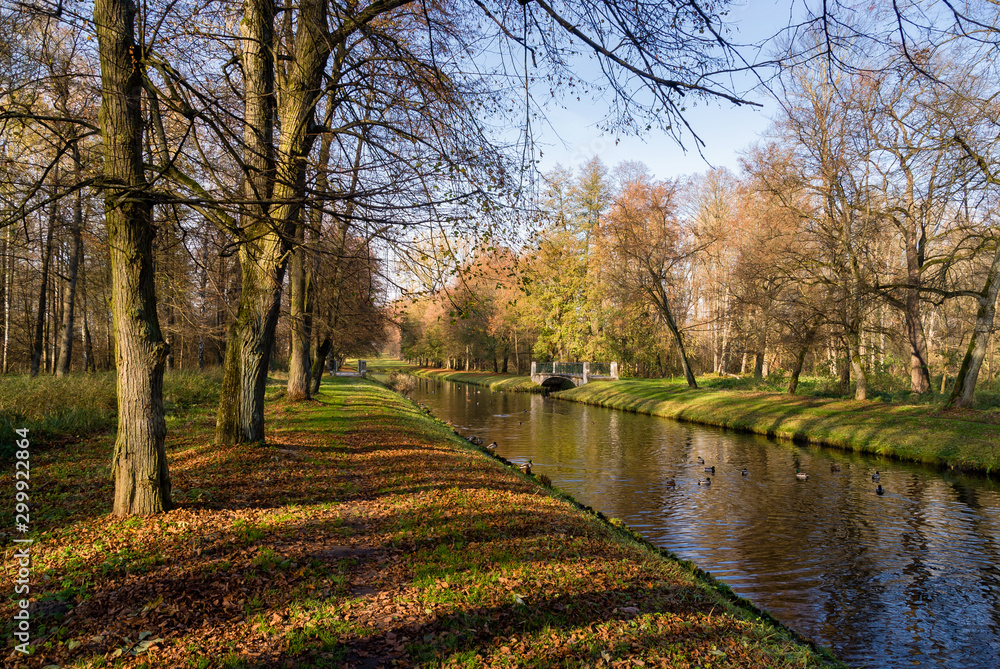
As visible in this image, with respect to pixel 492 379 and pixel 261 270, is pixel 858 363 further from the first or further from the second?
pixel 492 379

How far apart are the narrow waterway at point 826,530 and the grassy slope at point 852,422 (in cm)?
75

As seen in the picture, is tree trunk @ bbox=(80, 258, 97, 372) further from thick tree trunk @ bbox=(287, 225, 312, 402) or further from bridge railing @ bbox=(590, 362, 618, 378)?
bridge railing @ bbox=(590, 362, 618, 378)

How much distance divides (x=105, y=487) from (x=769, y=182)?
23.2 metres

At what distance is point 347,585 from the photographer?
4633mm

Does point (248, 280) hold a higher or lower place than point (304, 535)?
higher

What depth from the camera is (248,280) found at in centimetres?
904

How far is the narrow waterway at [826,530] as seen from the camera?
6.18m

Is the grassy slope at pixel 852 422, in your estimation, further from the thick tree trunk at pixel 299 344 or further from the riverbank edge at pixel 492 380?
the thick tree trunk at pixel 299 344

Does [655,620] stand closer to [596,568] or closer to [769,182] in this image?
[596,568]

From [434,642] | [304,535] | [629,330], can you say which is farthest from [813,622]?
[629,330]

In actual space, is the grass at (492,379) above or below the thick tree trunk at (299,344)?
below

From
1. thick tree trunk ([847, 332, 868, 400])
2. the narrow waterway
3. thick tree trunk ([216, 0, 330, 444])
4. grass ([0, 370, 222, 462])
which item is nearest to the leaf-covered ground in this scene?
grass ([0, 370, 222, 462])

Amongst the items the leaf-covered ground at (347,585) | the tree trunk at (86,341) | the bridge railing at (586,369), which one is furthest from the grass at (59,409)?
the bridge railing at (586,369)

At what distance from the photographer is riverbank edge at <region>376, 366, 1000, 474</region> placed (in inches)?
564
